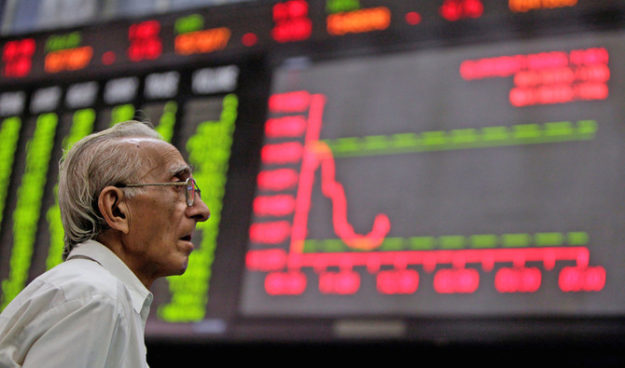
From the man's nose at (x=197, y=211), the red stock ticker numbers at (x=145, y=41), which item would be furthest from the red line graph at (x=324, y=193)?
the man's nose at (x=197, y=211)

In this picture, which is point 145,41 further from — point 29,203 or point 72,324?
point 72,324

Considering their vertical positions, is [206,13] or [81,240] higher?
[206,13]

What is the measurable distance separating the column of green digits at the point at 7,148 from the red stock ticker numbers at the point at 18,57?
6.7 inches

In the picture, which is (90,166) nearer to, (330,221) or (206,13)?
(330,221)

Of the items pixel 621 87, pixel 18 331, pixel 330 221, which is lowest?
pixel 18 331

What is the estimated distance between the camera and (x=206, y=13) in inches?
101

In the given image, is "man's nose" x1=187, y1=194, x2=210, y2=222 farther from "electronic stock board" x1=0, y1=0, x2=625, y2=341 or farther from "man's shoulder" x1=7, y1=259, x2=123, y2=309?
"electronic stock board" x1=0, y1=0, x2=625, y2=341

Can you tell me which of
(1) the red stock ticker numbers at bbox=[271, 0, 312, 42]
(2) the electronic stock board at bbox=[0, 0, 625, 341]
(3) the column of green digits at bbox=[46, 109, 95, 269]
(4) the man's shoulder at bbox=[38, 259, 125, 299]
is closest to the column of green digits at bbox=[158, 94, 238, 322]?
(2) the electronic stock board at bbox=[0, 0, 625, 341]

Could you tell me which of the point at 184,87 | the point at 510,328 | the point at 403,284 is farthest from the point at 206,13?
the point at 510,328

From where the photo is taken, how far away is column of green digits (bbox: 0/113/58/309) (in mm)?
2410

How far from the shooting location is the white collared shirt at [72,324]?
29.9 inches

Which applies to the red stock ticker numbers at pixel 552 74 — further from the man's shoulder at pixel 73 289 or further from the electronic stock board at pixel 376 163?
the man's shoulder at pixel 73 289

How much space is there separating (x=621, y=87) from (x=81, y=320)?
1.57 metres

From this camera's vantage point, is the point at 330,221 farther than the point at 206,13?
No
